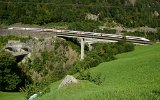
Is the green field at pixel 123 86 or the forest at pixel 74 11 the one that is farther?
the forest at pixel 74 11

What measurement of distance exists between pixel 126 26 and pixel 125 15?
917 cm

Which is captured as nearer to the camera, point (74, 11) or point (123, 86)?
point (123, 86)

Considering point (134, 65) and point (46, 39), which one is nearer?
point (134, 65)

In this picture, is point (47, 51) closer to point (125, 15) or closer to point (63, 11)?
point (63, 11)

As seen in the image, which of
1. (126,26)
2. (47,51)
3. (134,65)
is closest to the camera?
(134,65)

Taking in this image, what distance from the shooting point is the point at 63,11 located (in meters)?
122

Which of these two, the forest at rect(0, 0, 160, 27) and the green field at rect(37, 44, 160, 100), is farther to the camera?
the forest at rect(0, 0, 160, 27)

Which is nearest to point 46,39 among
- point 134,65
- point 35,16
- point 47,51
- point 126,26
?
point 47,51

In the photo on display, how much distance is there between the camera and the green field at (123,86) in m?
19.9

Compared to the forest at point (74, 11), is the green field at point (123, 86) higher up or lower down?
higher up

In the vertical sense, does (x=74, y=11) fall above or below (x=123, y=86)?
below

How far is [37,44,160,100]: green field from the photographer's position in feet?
65.4

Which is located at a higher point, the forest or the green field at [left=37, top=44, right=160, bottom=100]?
the green field at [left=37, top=44, right=160, bottom=100]

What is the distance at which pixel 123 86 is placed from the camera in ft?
87.5
